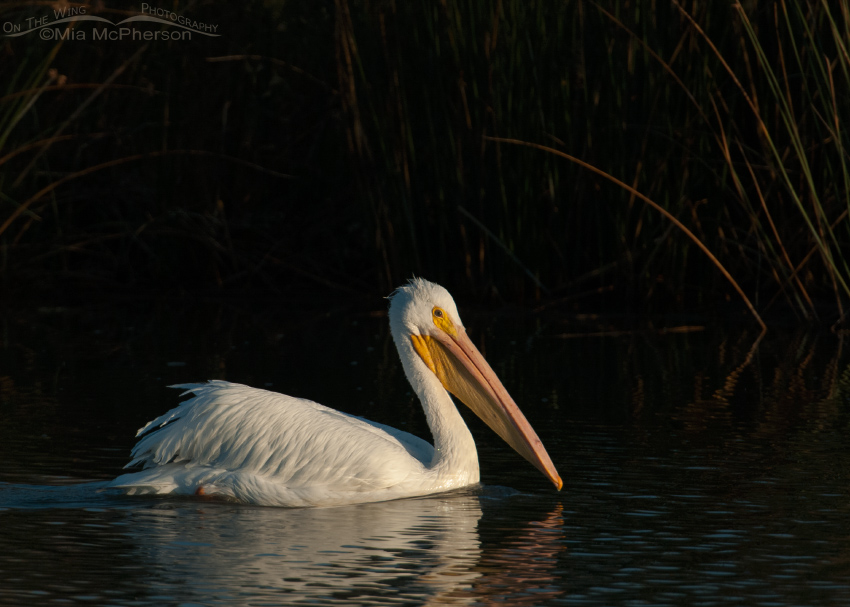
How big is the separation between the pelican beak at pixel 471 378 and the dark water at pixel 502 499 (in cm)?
26

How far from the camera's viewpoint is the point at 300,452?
5941mm

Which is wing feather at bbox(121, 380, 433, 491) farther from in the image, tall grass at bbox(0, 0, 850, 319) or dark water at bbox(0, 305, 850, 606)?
tall grass at bbox(0, 0, 850, 319)

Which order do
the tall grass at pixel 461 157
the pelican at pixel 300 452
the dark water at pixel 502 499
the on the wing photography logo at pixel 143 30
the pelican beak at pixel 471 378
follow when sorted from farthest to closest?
1. the on the wing photography logo at pixel 143 30
2. the tall grass at pixel 461 157
3. the pelican beak at pixel 471 378
4. the pelican at pixel 300 452
5. the dark water at pixel 502 499

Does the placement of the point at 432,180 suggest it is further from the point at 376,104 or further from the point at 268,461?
the point at 268,461

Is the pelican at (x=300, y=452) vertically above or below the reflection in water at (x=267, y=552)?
above

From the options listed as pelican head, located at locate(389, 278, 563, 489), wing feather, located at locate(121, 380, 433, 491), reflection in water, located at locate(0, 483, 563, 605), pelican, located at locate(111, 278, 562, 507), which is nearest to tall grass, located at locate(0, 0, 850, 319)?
pelican head, located at locate(389, 278, 563, 489)

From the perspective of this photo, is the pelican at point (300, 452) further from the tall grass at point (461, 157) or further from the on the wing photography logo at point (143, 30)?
the on the wing photography logo at point (143, 30)

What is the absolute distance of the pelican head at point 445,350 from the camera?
20.9 ft

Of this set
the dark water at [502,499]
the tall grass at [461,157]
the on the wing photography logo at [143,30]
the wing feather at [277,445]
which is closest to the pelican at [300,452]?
the wing feather at [277,445]

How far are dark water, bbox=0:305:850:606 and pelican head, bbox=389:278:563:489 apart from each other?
35 cm

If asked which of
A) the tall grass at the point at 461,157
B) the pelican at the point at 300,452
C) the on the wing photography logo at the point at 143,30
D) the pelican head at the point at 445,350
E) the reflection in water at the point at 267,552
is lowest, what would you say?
the reflection in water at the point at 267,552

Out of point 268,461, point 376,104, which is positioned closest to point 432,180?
point 376,104

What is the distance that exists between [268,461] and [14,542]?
52.6 inches

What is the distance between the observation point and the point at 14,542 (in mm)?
4883
